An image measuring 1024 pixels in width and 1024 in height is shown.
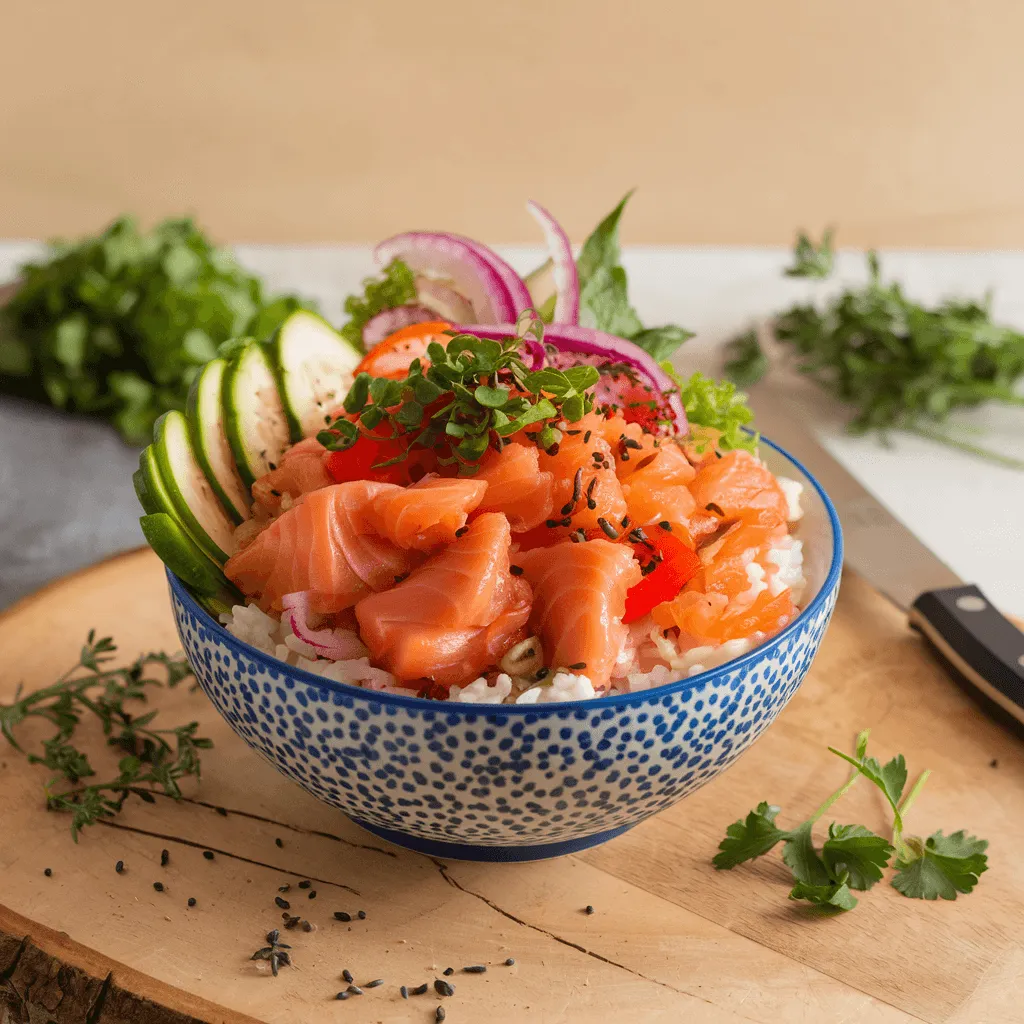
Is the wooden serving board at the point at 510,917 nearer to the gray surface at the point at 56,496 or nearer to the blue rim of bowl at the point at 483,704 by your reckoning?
the blue rim of bowl at the point at 483,704

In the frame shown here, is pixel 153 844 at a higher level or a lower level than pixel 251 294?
lower

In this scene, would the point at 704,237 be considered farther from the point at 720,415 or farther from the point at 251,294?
the point at 720,415

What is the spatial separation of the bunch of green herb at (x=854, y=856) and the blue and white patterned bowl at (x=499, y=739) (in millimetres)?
284

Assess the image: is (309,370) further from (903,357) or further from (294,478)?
(903,357)

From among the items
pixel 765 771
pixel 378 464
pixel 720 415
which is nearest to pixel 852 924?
pixel 765 771

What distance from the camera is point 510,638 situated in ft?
6.46

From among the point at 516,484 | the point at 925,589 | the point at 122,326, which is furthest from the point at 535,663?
the point at 122,326

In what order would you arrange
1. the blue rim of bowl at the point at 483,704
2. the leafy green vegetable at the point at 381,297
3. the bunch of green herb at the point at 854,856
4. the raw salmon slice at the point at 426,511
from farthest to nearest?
the leafy green vegetable at the point at 381,297 → the bunch of green herb at the point at 854,856 → the raw salmon slice at the point at 426,511 → the blue rim of bowl at the point at 483,704

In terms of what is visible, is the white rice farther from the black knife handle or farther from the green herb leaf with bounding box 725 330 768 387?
the green herb leaf with bounding box 725 330 768 387

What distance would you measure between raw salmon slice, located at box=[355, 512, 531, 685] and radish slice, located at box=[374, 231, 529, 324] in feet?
2.57

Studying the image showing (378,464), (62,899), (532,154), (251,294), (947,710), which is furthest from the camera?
(532,154)

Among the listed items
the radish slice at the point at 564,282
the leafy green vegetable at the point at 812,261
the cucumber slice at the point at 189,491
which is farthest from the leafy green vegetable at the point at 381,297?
the leafy green vegetable at the point at 812,261

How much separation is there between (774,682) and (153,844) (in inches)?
50.1

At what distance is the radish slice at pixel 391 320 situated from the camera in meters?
2.72
